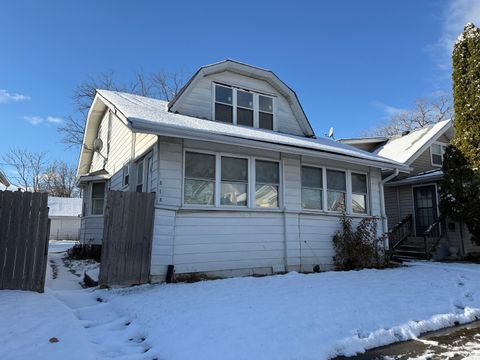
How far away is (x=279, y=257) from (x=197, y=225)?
2459mm

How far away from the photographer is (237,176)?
8.77 m

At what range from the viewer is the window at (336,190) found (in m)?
10.3

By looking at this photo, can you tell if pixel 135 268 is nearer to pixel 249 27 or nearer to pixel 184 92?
pixel 184 92

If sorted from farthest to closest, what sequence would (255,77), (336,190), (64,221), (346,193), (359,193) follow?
1. (64,221)
2. (255,77)
3. (359,193)
4. (346,193)
5. (336,190)

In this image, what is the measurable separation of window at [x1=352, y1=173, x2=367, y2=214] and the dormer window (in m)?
3.16

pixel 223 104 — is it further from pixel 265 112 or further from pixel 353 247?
pixel 353 247

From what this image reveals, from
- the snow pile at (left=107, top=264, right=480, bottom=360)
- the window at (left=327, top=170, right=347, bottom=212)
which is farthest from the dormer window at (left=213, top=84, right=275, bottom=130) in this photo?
the snow pile at (left=107, top=264, right=480, bottom=360)

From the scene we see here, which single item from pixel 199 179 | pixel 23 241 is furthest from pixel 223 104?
pixel 23 241

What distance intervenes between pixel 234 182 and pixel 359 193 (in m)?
4.52

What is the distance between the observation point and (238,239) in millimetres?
8453

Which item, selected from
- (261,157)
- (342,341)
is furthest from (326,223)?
(342,341)

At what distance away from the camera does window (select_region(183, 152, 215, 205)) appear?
807 cm

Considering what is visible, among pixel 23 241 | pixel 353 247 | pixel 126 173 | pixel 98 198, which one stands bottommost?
pixel 353 247

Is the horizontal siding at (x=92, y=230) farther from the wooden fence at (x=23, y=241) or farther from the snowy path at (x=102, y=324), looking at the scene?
the wooden fence at (x=23, y=241)
